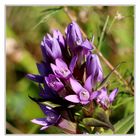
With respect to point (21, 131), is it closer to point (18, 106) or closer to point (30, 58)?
point (18, 106)

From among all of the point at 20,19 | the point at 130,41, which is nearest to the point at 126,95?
the point at 130,41

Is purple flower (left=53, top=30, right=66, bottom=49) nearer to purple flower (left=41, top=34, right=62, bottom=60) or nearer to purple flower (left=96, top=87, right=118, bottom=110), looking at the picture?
purple flower (left=41, top=34, right=62, bottom=60)

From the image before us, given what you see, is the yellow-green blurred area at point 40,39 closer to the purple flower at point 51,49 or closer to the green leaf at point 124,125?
the green leaf at point 124,125

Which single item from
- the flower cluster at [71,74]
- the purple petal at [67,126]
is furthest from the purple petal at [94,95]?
the purple petal at [67,126]

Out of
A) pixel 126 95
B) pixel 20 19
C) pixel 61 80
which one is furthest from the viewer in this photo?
pixel 20 19

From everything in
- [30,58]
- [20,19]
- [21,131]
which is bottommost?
[21,131]

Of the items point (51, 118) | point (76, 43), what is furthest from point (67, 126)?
point (76, 43)

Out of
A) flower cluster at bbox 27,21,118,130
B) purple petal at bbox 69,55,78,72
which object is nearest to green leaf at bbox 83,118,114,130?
flower cluster at bbox 27,21,118,130
